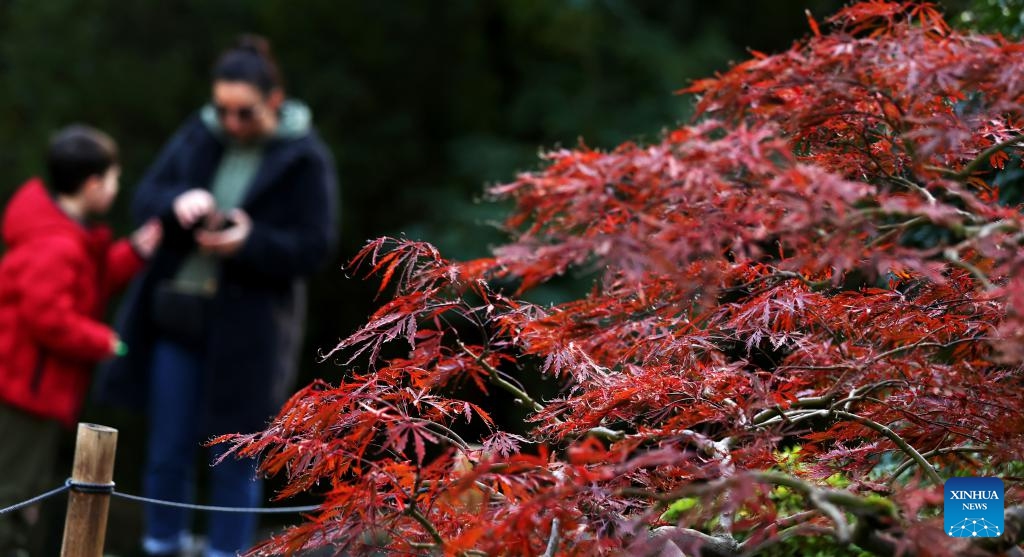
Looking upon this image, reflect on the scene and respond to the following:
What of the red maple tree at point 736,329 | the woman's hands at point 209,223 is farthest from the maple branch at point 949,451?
the woman's hands at point 209,223

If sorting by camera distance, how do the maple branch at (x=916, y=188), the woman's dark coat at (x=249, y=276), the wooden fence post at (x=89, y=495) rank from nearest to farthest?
the maple branch at (x=916, y=188), the wooden fence post at (x=89, y=495), the woman's dark coat at (x=249, y=276)

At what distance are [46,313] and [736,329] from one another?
259cm

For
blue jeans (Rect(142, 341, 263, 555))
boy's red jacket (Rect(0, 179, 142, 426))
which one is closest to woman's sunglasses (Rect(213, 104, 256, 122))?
boy's red jacket (Rect(0, 179, 142, 426))

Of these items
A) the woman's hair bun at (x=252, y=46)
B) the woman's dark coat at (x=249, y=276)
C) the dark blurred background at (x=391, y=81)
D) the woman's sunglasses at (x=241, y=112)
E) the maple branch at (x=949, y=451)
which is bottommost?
the maple branch at (x=949, y=451)

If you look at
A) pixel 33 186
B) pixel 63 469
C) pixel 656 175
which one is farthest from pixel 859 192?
pixel 63 469

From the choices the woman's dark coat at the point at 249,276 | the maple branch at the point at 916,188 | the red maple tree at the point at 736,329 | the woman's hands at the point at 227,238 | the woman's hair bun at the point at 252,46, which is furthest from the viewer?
the woman's hair bun at the point at 252,46

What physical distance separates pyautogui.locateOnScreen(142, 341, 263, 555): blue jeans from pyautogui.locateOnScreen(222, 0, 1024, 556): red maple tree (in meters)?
2.31

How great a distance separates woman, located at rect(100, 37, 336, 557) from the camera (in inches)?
164

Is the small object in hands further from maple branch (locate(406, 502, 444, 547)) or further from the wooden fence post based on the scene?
maple branch (locate(406, 502, 444, 547))

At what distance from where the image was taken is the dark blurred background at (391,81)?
8.01m

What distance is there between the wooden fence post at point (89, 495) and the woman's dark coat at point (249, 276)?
1.95 metres

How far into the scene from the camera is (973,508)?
69.4 inches

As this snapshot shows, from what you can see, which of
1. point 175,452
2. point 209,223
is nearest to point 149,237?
point 209,223

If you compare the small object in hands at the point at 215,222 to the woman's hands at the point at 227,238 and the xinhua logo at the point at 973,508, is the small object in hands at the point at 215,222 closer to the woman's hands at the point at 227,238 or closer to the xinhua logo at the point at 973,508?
the woman's hands at the point at 227,238
